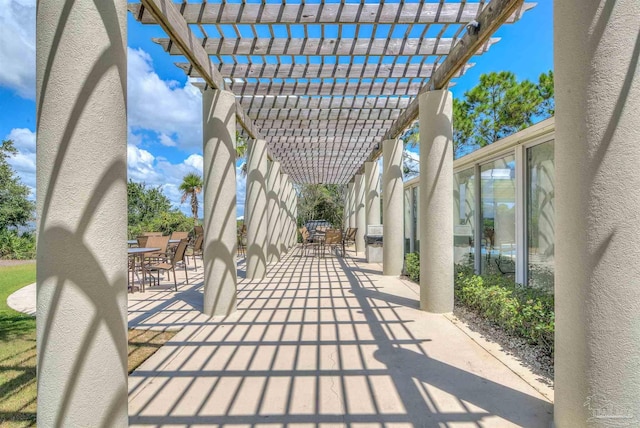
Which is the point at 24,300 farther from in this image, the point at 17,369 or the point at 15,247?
the point at 15,247

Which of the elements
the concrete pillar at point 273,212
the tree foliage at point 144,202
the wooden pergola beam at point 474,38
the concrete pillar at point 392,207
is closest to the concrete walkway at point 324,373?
the concrete pillar at point 392,207

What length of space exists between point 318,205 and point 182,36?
2488 centimetres

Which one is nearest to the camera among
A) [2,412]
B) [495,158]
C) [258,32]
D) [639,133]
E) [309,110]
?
[639,133]

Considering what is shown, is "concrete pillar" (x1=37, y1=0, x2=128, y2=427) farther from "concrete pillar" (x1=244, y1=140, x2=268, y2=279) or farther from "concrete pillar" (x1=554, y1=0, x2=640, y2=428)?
"concrete pillar" (x1=244, y1=140, x2=268, y2=279)

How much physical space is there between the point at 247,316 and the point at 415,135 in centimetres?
2240

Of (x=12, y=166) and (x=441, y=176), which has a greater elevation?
(x=12, y=166)

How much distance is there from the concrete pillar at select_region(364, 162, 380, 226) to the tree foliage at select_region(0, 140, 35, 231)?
1611 centimetres

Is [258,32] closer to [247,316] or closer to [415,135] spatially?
[247,316]

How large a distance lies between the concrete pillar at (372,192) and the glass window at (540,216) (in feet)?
19.8

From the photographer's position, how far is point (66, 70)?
184cm

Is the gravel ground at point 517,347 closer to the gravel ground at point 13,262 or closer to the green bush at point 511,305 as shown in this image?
the green bush at point 511,305

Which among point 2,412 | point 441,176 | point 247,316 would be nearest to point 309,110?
point 441,176

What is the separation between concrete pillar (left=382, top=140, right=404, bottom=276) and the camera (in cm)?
805

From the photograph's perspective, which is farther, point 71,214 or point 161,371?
point 161,371
